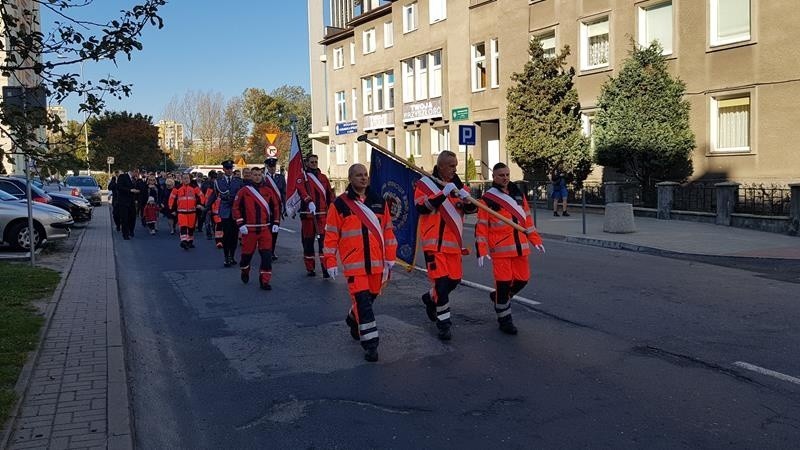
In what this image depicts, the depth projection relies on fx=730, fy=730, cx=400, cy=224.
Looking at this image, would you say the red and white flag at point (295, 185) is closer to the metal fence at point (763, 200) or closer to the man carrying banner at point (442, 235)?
the man carrying banner at point (442, 235)

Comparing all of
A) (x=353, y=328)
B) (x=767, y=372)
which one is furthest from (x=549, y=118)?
(x=767, y=372)

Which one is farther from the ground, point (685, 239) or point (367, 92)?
point (367, 92)

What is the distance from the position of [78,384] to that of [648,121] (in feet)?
63.6

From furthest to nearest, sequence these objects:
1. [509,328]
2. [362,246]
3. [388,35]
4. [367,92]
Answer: [367,92] < [388,35] < [509,328] < [362,246]

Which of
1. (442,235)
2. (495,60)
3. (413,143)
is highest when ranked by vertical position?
(495,60)

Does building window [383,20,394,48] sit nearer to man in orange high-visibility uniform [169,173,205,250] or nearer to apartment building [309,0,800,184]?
apartment building [309,0,800,184]

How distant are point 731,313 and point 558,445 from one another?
469cm

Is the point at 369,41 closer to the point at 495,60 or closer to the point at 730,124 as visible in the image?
the point at 495,60

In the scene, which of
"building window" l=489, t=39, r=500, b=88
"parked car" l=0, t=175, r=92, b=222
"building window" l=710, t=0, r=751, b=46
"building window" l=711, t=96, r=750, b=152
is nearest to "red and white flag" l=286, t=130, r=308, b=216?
"parked car" l=0, t=175, r=92, b=222

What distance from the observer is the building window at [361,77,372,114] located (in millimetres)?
45172

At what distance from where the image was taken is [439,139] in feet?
125

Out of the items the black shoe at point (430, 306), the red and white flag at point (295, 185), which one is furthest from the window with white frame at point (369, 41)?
the black shoe at point (430, 306)

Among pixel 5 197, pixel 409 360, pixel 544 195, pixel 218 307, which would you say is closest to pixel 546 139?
pixel 544 195

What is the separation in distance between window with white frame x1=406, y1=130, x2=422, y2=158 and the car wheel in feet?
86.0
